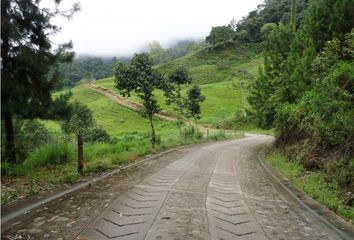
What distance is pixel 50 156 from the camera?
1182 centimetres

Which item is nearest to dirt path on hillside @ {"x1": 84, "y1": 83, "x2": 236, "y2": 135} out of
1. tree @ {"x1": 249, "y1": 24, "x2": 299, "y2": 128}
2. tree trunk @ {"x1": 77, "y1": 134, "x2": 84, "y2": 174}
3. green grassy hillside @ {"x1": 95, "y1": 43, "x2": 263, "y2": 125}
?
green grassy hillside @ {"x1": 95, "y1": 43, "x2": 263, "y2": 125}

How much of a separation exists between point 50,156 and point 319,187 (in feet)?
26.1

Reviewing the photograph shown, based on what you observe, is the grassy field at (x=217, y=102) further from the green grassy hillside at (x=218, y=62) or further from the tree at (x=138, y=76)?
the tree at (x=138, y=76)

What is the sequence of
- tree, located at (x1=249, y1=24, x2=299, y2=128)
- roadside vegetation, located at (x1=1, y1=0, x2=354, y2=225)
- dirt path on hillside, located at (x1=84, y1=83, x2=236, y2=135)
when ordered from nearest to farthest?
roadside vegetation, located at (x1=1, y1=0, x2=354, y2=225) → tree, located at (x1=249, y1=24, x2=299, y2=128) → dirt path on hillside, located at (x1=84, y1=83, x2=236, y2=135)

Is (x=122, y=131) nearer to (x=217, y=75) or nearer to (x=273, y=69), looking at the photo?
(x=273, y=69)

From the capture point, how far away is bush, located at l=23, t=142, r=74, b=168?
11102mm

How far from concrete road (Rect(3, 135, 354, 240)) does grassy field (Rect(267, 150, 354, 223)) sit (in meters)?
0.61

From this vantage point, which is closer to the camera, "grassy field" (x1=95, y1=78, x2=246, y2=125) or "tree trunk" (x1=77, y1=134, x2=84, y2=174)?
"tree trunk" (x1=77, y1=134, x2=84, y2=174)

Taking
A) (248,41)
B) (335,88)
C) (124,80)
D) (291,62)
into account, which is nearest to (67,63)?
(335,88)

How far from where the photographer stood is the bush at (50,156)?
11102 mm

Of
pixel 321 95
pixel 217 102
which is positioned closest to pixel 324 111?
pixel 321 95

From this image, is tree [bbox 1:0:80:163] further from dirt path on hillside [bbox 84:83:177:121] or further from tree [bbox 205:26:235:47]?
tree [bbox 205:26:235:47]

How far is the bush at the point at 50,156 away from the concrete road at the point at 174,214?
2.32 meters

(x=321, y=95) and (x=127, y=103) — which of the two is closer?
(x=321, y=95)
